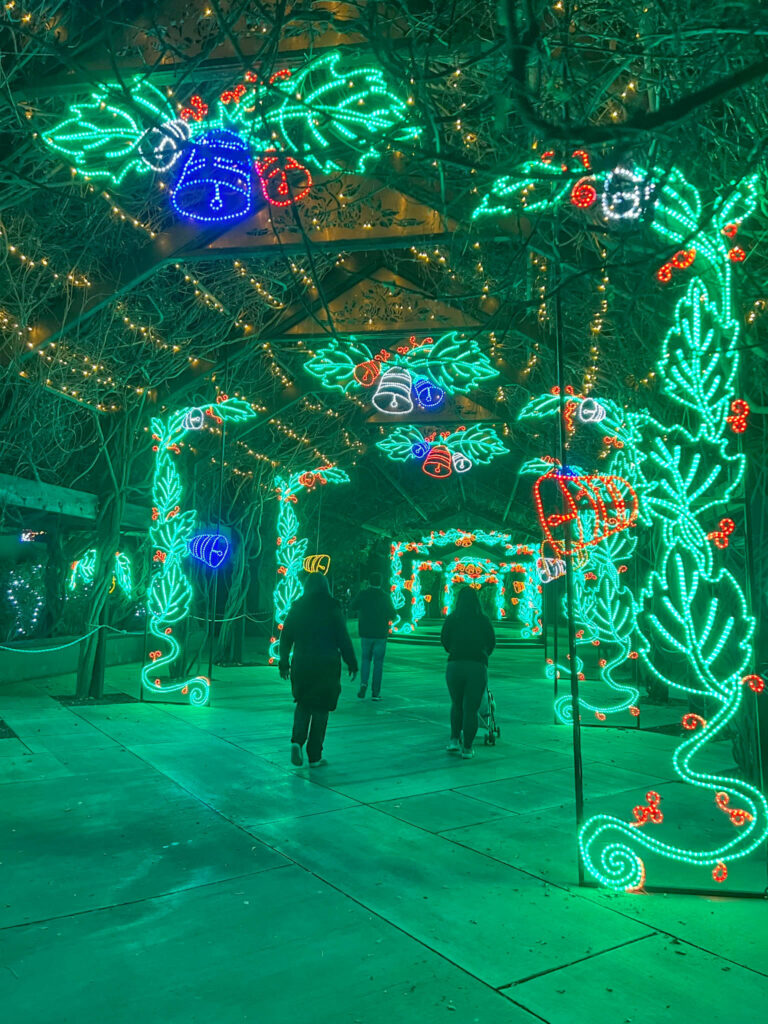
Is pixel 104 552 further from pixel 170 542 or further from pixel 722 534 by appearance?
pixel 722 534

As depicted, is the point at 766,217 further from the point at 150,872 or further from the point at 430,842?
the point at 150,872

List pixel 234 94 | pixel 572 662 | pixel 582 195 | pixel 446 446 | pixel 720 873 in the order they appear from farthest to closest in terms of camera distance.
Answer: pixel 446 446
pixel 234 94
pixel 582 195
pixel 572 662
pixel 720 873

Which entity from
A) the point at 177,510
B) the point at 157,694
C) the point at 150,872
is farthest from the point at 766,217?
the point at 157,694

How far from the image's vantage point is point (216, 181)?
239 inches

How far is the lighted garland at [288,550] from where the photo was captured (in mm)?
13938

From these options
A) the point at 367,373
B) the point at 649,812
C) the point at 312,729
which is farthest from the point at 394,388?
the point at 649,812

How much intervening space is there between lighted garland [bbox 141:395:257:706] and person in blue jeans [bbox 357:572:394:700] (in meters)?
2.44

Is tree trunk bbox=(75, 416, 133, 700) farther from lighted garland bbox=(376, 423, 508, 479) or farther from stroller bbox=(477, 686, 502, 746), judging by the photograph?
stroller bbox=(477, 686, 502, 746)

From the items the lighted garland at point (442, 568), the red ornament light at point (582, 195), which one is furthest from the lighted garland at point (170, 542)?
the lighted garland at point (442, 568)

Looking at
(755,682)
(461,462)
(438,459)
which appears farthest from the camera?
(438,459)

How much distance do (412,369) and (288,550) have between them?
17.1 feet

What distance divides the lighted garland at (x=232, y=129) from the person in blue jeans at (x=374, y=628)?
20.7 ft

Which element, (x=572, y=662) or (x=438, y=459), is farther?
(x=438, y=459)

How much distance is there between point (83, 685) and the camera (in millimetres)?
9914
